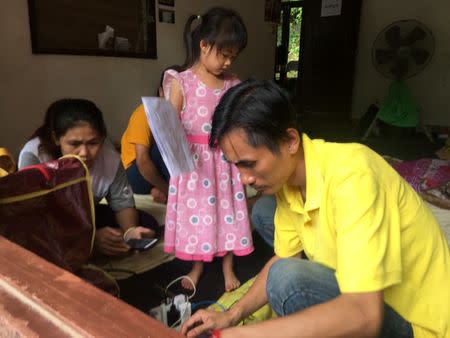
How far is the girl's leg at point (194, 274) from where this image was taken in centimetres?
142

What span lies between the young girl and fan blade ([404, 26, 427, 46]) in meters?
3.32

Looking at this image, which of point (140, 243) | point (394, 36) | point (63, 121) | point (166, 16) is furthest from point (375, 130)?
point (63, 121)

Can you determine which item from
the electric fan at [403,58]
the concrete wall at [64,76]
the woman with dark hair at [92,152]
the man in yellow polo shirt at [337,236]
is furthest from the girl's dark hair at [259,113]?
the electric fan at [403,58]

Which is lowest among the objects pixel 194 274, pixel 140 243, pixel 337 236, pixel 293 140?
pixel 194 274

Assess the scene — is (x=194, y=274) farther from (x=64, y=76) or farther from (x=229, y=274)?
(x=64, y=76)

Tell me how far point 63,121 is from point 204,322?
0.87 meters

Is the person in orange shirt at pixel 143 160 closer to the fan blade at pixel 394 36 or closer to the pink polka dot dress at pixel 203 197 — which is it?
the pink polka dot dress at pixel 203 197

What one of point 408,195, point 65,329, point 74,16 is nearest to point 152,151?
point 74,16

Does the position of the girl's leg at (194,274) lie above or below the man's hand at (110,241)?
below

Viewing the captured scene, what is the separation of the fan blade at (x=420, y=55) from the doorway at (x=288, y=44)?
2.00 m

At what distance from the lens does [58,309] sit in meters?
0.40

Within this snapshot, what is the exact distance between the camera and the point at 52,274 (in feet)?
1.49

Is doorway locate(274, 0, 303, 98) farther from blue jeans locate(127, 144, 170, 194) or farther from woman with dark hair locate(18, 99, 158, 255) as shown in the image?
woman with dark hair locate(18, 99, 158, 255)

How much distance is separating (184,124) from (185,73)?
176mm
